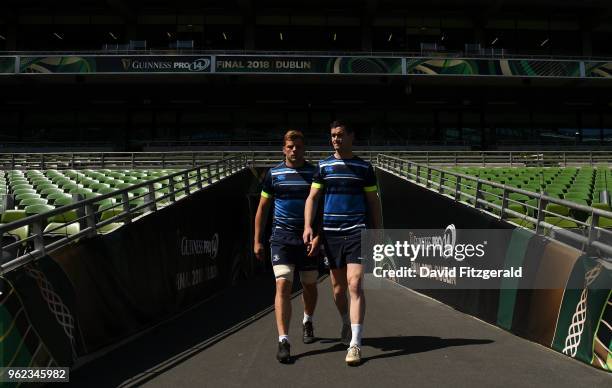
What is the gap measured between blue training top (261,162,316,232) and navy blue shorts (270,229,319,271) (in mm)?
71

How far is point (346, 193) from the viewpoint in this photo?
432 centimetres

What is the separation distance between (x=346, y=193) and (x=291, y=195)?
556mm

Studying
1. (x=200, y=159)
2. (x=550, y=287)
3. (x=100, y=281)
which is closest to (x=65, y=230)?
(x=100, y=281)

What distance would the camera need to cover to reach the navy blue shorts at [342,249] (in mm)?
4238

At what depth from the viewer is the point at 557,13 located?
32500 mm

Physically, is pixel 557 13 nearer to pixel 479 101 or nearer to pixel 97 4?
pixel 479 101

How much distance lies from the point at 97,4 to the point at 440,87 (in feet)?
74.7

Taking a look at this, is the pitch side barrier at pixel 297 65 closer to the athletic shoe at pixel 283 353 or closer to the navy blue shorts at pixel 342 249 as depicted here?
the navy blue shorts at pixel 342 249

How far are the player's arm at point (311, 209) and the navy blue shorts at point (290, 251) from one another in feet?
0.85

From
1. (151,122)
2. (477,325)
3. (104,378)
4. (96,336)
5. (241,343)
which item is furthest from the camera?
(151,122)

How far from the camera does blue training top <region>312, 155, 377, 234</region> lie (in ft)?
14.2

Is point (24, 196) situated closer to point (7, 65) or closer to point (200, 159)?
point (200, 159)

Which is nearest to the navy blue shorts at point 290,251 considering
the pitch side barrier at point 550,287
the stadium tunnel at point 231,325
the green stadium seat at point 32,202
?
the stadium tunnel at point 231,325

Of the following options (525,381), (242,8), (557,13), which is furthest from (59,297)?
(557,13)
